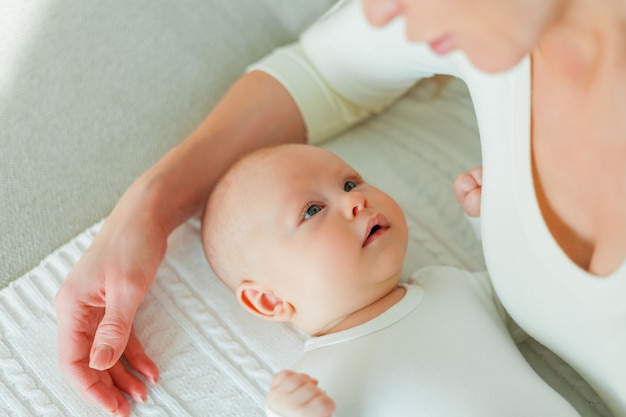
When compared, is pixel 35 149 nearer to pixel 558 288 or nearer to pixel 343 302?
pixel 343 302

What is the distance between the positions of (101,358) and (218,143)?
1.24 feet

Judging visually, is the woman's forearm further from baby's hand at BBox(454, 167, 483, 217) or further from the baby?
baby's hand at BBox(454, 167, 483, 217)

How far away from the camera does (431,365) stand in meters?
0.86

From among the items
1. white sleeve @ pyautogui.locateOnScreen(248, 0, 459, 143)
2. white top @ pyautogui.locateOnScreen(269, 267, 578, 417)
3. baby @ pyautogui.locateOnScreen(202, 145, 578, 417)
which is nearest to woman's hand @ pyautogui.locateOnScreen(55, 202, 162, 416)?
baby @ pyautogui.locateOnScreen(202, 145, 578, 417)

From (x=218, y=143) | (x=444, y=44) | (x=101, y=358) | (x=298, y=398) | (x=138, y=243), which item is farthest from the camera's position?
(x=218, y=143)

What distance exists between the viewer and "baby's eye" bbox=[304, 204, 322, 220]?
96 centimetres

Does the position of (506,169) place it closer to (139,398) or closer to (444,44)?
(444,44)

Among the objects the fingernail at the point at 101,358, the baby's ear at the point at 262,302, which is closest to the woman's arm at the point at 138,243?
the fingernail at the point at 101,358

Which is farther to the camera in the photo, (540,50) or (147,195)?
(147,195)

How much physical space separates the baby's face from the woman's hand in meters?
0.16

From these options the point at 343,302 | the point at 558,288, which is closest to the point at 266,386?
the point at 343,302

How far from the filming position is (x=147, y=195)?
3.45 feet

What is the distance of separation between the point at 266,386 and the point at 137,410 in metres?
0.17

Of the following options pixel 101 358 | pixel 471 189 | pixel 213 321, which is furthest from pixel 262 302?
pixel 471 189
